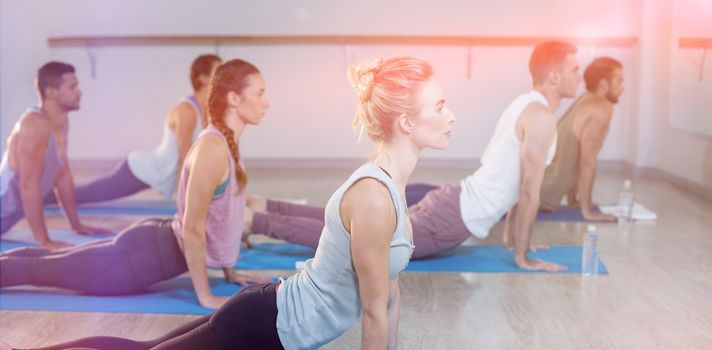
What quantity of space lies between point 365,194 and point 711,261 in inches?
101

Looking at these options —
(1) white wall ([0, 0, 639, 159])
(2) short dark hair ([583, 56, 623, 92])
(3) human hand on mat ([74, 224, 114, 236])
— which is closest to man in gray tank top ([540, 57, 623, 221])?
(2) short dark hair ([583, 56, 623, 92])

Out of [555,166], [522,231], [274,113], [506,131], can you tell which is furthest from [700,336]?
[274,113]

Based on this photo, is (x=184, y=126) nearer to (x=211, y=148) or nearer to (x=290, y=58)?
→ (x=211, y=148)

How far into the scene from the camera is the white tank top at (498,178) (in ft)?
11.2

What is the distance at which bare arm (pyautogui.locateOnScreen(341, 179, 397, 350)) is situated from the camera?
67.2 inches

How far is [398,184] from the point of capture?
1862mm

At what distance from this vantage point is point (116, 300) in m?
3.08

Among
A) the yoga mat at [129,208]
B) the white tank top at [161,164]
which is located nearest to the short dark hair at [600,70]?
the yoga mat at [129,208]

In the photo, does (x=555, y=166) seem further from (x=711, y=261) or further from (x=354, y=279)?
(x=354, y=279)

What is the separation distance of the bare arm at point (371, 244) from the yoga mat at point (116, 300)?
4.34 feet

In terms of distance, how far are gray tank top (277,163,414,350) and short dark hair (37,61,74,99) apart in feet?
7.87

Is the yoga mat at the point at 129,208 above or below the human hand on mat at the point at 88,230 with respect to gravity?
below

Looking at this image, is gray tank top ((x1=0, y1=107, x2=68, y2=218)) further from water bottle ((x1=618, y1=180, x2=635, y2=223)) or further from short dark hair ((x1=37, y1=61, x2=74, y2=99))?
water bottle ((x1=618, y1=180, x2=635, y2=223))

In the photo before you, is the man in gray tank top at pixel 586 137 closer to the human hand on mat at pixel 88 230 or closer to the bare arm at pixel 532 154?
the bare arm at pixel 532 154
